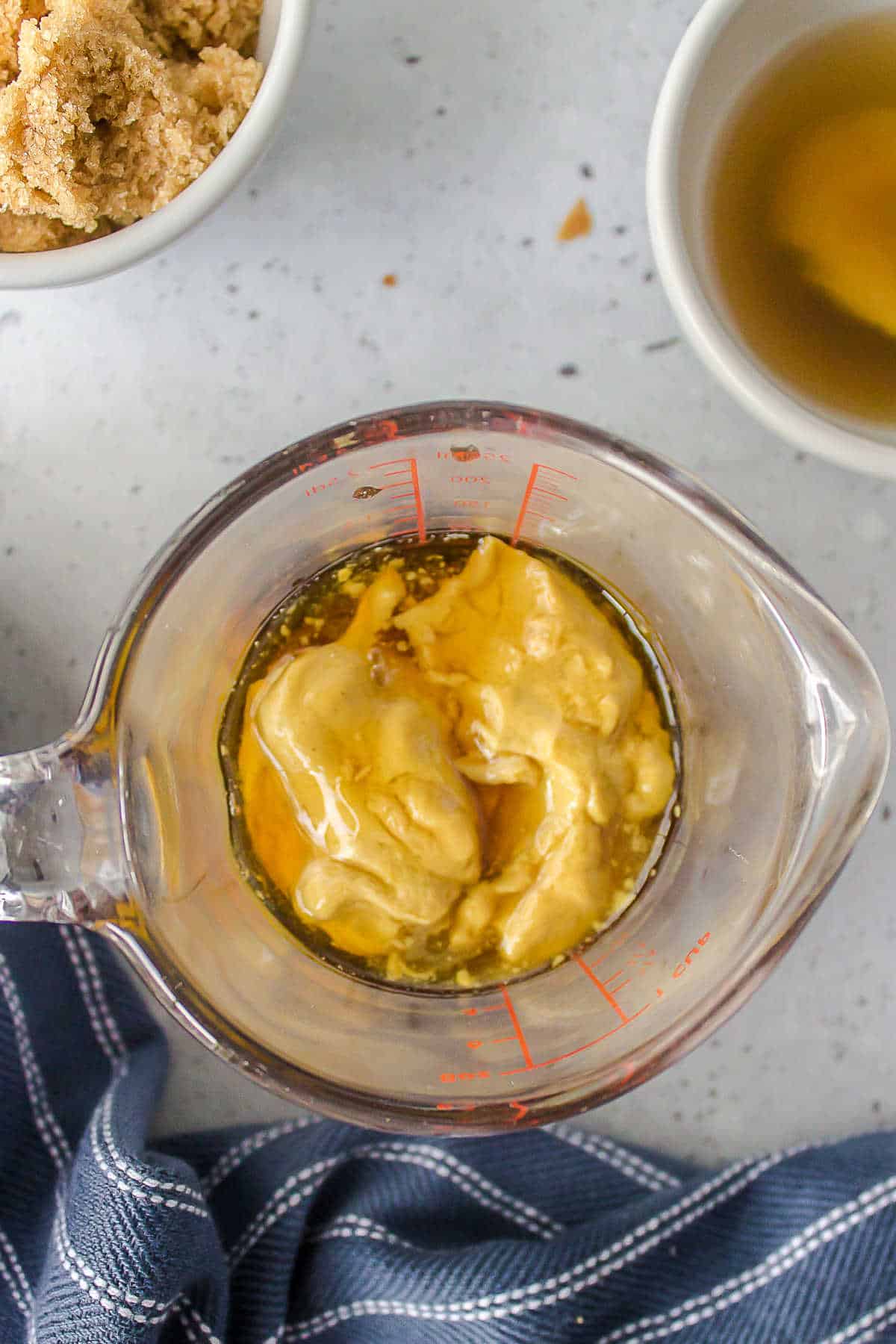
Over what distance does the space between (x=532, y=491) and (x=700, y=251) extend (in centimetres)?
20

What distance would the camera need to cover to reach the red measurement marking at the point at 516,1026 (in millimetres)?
839

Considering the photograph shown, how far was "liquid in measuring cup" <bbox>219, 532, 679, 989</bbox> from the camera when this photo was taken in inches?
32.3

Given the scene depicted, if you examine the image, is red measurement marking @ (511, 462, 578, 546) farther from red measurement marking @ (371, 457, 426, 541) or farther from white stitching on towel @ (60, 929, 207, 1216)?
→ white stitching on towel @ (60, 929, 207, 1216)

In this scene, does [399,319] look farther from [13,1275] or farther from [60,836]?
[13,1275]

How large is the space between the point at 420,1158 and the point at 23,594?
526 millimetres

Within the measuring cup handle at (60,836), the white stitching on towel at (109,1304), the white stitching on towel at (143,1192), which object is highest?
the measuring cup handle at (60,836)

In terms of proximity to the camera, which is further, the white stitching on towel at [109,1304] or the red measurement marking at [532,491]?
the white stitching on towel at [109,1304]

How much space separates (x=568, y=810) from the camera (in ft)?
2.69

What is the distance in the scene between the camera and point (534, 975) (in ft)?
2.86

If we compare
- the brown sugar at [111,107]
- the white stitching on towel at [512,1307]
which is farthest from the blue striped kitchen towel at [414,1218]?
the brown sugar at [111,107]

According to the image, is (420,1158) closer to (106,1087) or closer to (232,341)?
(106,1087)

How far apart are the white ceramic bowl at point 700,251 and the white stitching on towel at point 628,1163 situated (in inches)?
21.5

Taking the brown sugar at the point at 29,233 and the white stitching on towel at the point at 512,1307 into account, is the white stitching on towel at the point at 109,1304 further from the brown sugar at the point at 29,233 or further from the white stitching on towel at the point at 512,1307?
the brown sugar at the point at 29,233

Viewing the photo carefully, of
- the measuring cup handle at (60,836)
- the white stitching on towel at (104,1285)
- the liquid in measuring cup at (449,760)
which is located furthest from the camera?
the white stitching on towel at (104,1285)
